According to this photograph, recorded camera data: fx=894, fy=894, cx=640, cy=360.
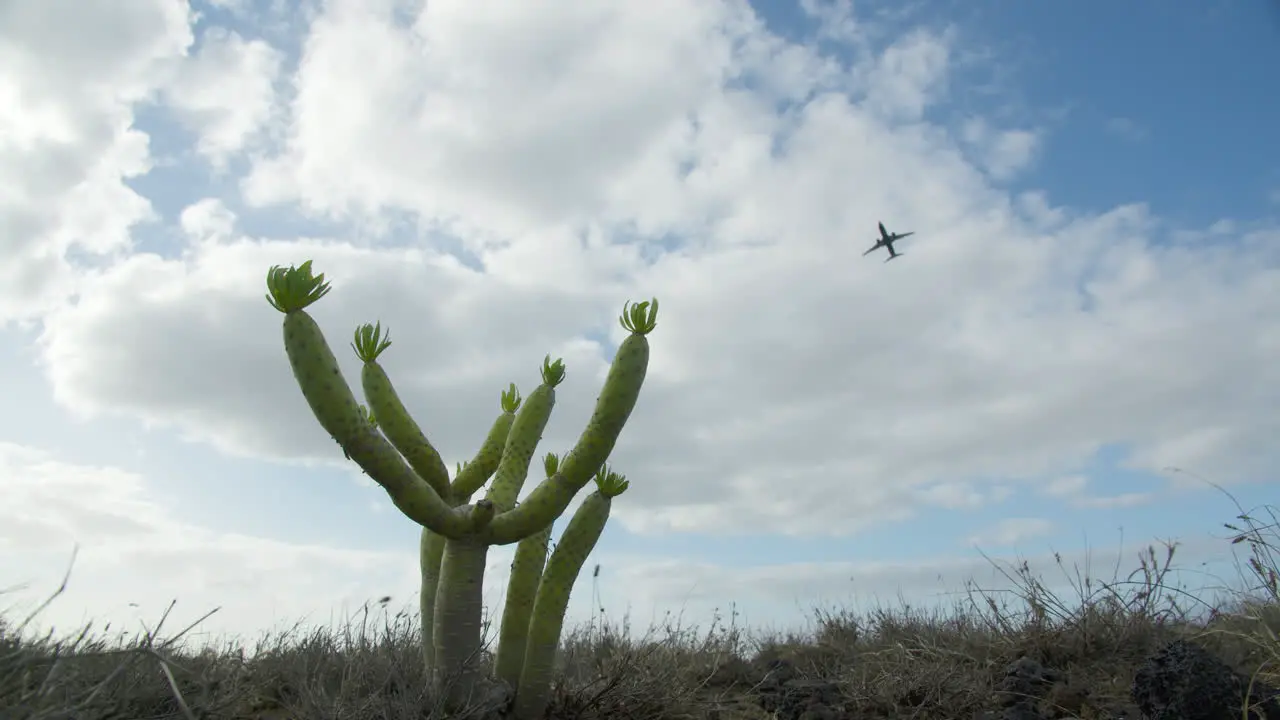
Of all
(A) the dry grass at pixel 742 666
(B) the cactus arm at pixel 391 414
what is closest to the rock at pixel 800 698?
(A) the dry grass at pixel 742 666

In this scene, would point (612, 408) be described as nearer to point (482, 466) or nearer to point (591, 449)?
point (591, 449)

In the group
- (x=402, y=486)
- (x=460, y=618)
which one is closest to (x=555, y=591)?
(x=460, y=618)

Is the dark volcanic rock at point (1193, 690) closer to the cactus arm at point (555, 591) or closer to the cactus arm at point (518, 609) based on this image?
the cactus arm at point (555, 591)

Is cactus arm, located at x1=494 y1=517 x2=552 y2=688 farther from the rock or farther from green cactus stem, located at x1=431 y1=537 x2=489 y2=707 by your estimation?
the rock

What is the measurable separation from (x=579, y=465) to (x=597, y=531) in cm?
56

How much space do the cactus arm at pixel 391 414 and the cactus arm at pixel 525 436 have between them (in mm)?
420

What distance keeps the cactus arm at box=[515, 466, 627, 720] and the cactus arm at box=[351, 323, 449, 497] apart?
35.7 inches

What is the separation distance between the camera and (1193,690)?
16.0 ft

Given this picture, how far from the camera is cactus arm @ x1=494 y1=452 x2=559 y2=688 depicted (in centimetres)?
560

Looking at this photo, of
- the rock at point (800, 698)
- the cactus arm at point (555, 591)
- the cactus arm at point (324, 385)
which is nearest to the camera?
the cactus arm at point (324, 385)

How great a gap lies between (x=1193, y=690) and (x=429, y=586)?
4.54 metres

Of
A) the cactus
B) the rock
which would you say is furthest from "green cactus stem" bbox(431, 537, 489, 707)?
the rock

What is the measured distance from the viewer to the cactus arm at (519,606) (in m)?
5.60

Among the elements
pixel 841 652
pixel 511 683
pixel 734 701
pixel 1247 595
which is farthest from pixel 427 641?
pixel 1247 595
